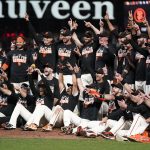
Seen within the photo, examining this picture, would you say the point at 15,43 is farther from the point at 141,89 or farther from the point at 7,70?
the point at 141,89

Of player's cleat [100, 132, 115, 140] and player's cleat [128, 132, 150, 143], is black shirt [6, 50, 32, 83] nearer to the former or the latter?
player's cleat [100, 132, 115, 140]

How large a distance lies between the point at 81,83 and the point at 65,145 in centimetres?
257

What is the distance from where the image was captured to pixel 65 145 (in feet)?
32.2

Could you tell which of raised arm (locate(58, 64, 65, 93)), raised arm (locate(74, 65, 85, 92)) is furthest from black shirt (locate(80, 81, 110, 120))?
raised arm (locate(58, 64, 65, 93))

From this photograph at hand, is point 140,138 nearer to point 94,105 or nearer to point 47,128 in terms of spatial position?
point 94,105

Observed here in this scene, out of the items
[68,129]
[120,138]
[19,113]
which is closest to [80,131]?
[68,129]

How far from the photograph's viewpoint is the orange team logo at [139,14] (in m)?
13.5

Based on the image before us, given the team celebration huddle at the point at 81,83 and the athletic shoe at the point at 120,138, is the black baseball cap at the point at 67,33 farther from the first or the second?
the athletic shoe at the point at 120,138

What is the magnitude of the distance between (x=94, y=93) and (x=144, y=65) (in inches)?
44.6

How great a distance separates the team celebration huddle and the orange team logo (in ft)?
1.69

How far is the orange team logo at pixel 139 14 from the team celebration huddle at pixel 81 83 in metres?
0.51

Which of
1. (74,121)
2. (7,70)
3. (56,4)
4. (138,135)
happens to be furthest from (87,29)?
(138,135)

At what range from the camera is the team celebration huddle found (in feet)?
36.0

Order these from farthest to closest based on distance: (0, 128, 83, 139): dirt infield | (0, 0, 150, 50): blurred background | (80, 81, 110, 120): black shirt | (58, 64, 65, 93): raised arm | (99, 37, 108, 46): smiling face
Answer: (0, 0, 150, 50): blurred background < (99, 37, 108, 46): smiling face < (58, 64, 65, 93): raised arm < (80, 81, 110, 120): black shirt < (0, 128, 83, 139): dirt infield
